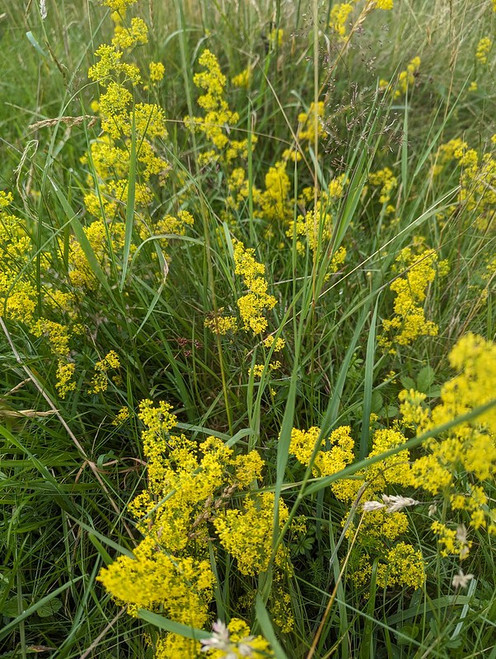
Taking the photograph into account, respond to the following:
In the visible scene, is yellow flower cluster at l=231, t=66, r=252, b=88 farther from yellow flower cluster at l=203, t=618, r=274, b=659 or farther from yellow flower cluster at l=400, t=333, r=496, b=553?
yellow flower cluster at l=203, t=618, r=274, b=659

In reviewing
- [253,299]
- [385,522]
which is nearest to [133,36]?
[253,299]

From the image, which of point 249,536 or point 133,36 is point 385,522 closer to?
point 249,536

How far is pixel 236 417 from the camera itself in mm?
2410

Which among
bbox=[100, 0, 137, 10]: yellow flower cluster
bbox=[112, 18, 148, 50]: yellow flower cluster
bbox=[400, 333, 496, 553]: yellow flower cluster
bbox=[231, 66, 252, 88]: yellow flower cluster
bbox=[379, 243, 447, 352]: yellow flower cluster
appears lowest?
bbox=[379, 243, 447, 352]: yellow flower cluster

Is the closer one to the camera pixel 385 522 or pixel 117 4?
pixel 385 522

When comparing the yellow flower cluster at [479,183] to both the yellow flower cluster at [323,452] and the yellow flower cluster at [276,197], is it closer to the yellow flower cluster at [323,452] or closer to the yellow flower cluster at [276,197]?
the yellow flower cluster at [276,197]

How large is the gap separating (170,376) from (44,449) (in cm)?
61

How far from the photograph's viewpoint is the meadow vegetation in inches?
61.4

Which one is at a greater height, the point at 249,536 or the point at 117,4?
the point at 117,4

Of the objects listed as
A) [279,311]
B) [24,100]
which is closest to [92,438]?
[279,311]

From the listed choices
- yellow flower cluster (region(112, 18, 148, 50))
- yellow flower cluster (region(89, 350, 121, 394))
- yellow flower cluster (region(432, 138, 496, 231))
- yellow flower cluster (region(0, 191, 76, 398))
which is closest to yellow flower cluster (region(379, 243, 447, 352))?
yellow flower cluster (region(432, 138, 496, 231))

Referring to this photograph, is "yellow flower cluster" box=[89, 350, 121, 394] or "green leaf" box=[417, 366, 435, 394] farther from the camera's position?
"green leaf" box=[417, 366, 435, 394]

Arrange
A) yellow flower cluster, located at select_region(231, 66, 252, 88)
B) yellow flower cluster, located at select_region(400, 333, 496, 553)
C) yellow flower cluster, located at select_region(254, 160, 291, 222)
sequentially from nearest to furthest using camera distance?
yellow flower cluster, located at select_region(400, 333, 496, 553), yellow flower cluster, located at select_region(254, 160, 291, 222), yellow flower cluster, located at select_region(231, 66, 252, 88)

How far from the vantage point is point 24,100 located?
14.7ft
